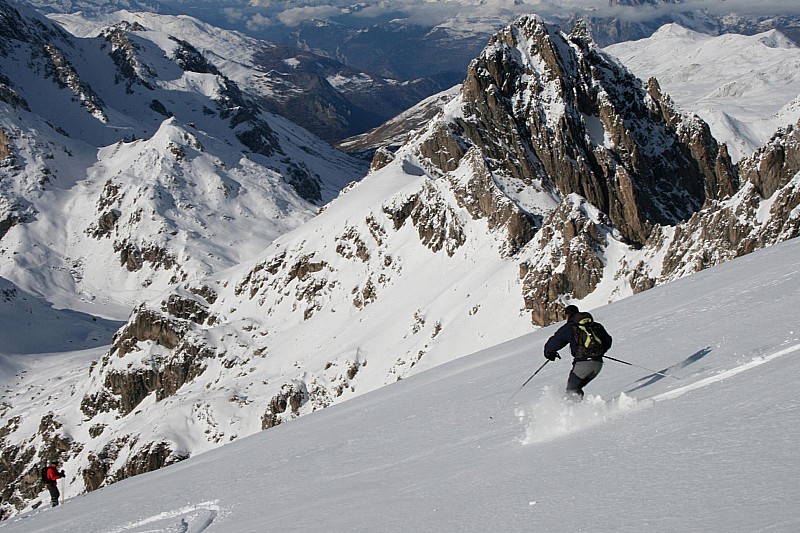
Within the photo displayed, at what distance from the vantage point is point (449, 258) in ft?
255

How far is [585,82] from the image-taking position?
103062 millimetres

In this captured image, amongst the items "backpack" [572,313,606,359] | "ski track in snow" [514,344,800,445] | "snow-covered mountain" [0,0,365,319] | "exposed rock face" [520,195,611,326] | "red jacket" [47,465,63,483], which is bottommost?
"snow-covered mountain" [0,0,365,319]

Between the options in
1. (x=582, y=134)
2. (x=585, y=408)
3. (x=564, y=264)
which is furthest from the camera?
(x=582, y=134)

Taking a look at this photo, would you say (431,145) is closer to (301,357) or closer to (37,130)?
(301,357)

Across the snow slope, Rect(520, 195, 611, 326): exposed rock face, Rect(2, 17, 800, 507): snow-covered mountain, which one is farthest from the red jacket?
Rect(520, 195, 611, 326): exposed rock face

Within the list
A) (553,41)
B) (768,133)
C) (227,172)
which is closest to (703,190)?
(553,41)

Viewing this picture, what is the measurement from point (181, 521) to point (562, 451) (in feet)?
24.7

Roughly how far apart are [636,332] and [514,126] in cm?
8156

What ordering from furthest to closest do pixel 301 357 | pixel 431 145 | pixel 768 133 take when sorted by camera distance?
pixel 768 133 < pixel 431 145 < pixel 301 357

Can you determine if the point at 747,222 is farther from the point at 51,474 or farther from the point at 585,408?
the point at 585,408

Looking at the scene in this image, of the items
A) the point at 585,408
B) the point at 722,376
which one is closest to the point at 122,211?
the point at 585,408

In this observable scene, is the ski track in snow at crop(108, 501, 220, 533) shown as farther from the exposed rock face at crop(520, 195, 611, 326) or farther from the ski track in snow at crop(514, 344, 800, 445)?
the exposed rock face at crop(520, 195, 611, 326)

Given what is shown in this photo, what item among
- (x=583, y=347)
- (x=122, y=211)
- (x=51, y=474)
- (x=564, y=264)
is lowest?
(x=122, y=211)

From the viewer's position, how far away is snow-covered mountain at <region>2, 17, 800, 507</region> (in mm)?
61625
